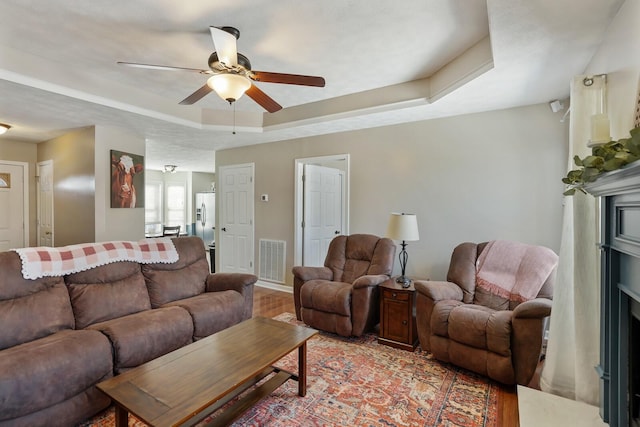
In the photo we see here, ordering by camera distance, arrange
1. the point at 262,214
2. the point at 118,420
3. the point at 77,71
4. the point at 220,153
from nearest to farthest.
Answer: the point at 118,420 < the point at 77,71 < the point at 262,214 < the point at 220,153

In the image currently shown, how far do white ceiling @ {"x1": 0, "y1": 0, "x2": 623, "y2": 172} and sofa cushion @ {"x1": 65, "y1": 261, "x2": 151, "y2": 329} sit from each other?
182 centimetres

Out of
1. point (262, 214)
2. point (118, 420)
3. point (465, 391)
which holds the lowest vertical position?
point (465, 391)

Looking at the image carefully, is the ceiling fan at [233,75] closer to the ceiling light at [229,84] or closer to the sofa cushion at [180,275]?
the ceiling light at [229,84]

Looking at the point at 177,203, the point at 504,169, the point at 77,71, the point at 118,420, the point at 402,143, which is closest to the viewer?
the point at 118,420

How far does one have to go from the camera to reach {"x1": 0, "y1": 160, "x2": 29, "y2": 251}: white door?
15.6 ft

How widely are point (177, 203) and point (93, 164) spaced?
5403 millimetres

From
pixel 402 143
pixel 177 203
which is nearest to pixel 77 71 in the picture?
pixel 402 143

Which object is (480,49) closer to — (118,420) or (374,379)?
(374,379)

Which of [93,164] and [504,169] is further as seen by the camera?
[93,164]

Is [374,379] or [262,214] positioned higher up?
[262,214]

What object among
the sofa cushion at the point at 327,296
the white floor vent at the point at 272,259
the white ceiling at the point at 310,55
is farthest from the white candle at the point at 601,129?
the white floor vent at the point at 272,259

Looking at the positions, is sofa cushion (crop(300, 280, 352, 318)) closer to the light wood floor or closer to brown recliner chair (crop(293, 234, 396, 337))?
brown recliner chair (crop(293, 234, 396, 337))

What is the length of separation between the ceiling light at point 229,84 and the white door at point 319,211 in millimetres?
2565

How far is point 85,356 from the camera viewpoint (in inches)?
71.8
